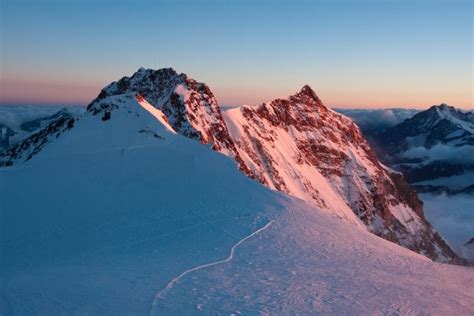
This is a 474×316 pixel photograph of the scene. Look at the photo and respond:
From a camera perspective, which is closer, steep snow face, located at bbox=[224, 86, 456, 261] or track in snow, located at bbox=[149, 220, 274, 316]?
track in snow, located at bbox=[149, 220, 274, 316]

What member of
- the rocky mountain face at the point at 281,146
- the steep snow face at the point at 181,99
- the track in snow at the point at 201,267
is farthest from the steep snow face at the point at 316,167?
the track in snow at the point at 201,267

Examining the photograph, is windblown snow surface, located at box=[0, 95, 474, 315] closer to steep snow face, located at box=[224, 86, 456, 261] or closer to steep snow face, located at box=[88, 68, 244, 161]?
steep snow face, located at box=[88, 68, 244, 161]

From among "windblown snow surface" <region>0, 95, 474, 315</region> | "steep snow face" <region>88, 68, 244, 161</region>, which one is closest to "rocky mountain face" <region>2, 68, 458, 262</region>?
→ "steep snow face" <region>88, 68, 244, 161</region>

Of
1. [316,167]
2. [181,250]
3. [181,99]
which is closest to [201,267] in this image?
[181,250]

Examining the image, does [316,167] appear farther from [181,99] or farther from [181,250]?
[181,250]

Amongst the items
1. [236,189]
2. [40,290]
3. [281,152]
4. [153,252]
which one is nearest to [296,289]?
[153,252]

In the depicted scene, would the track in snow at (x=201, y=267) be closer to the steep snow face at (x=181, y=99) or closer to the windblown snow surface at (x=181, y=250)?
the windblown snow surface at (x=181, y=250)

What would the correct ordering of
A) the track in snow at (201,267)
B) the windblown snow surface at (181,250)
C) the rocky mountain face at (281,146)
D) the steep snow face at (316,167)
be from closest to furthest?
1. the track in snow at (201,267)
2. the windblown snow surface at (181,250)
3. the rocky mountain face at (281,146)
4. the steep snow face at (316,167)
